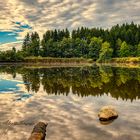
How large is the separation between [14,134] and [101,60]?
477 feet

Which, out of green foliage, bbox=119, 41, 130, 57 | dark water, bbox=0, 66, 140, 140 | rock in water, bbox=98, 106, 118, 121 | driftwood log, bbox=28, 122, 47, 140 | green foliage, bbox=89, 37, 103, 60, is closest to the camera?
driftwood log, bbox=28, 122, 47, 140

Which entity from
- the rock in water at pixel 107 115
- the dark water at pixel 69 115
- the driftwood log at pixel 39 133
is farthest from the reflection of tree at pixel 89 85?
the driftwood log at pixel 39 133

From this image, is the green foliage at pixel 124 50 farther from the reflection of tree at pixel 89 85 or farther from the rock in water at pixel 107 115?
the rock in water at pixel 107 115

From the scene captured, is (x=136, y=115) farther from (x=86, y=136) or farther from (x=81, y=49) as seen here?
(x=81, y=49)

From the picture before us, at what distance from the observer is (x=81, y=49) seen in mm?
170500

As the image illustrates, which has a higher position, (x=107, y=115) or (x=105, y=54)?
(x=107, y=115)

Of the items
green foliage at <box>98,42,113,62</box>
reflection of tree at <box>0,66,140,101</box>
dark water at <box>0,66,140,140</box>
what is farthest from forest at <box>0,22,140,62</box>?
dark water at <box>0,66,140,140</box>

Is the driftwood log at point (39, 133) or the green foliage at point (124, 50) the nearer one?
the driftwood log at point (39, 133)

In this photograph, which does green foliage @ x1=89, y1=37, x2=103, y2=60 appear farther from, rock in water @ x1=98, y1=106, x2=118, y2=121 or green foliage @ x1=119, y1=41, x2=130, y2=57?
rock in water @ x1=98, y1=106, x2=118, y2=121

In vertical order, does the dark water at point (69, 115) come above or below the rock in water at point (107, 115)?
below

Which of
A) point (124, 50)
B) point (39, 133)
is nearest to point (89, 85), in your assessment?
point (39, 133)

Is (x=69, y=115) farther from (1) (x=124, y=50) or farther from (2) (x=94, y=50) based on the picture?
(2) (x=94, y=50)

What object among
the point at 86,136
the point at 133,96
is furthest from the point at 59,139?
the point at 133,96

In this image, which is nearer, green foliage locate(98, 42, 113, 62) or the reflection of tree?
the reflection of tree
